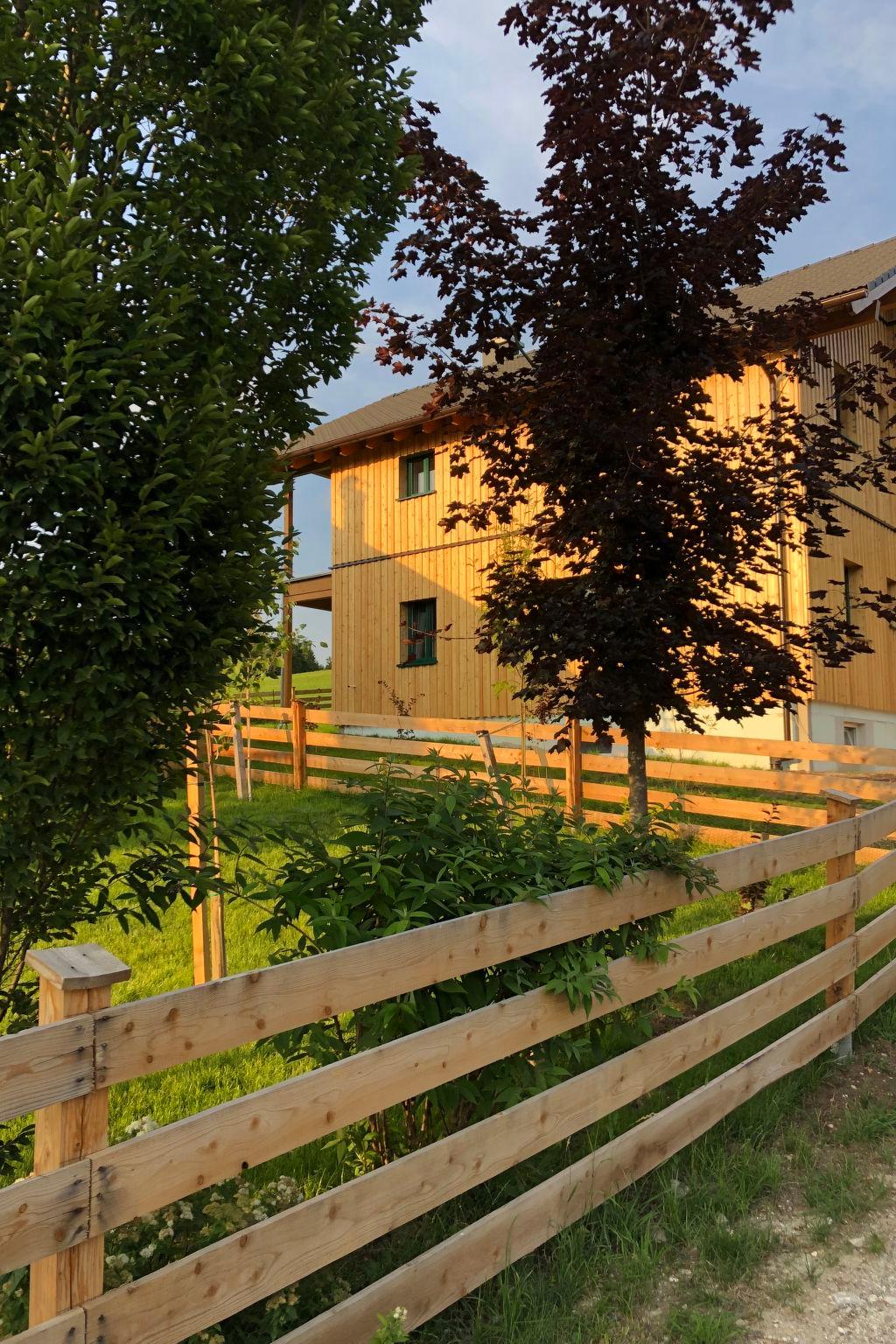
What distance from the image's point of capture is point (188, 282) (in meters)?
3.04

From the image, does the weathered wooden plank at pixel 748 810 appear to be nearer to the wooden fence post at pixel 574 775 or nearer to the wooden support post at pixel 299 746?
the wooden fence post at pixel 574 775

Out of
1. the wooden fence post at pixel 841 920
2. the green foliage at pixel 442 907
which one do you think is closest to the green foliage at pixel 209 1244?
the green foliage at pixel 442 907

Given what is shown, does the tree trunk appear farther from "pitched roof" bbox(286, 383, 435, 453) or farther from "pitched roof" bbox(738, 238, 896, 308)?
"pitched roof" bbox(286, 383, 435, 453)

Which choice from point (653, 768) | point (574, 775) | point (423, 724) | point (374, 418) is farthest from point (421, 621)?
point (574, 775)

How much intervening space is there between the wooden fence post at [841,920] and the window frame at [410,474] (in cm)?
1453

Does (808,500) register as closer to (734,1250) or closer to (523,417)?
(523,417)

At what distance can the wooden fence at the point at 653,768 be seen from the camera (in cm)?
999

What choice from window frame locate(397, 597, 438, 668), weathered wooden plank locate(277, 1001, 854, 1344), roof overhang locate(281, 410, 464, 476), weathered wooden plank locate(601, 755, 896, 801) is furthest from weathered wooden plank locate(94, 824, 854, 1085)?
window frame locate(397, 597, 438, 668)

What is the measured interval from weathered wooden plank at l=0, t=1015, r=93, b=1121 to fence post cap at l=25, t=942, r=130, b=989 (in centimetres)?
7

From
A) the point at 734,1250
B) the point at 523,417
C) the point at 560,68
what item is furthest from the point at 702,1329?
the point at 560,68

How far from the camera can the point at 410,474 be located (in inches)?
791

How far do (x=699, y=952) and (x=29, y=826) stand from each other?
8.99 ft

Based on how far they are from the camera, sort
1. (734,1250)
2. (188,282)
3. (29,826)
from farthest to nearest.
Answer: (734,1250) < (188,282) < (29,826)

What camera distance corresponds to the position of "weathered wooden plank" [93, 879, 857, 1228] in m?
2.03
